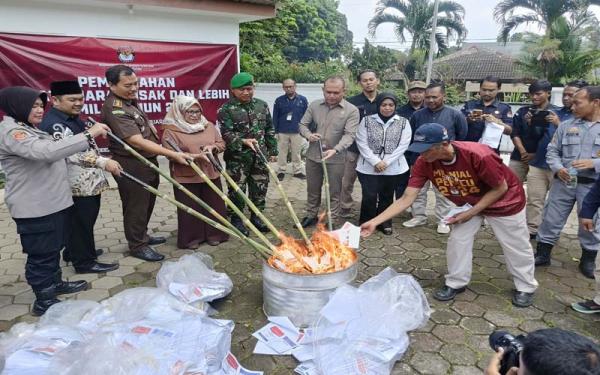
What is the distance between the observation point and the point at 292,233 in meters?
5.13

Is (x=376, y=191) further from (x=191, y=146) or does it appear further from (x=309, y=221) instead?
(x=191, y=146)

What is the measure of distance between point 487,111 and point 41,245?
483 centimetres

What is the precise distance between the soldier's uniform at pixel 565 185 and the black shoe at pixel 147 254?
12.9ft

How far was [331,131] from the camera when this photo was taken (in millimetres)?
4883

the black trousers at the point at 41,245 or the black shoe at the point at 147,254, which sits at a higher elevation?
the black trousers at the point at 41,245

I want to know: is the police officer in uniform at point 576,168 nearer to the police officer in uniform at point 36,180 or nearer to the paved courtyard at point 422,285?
the paved courtyard at point 422,285

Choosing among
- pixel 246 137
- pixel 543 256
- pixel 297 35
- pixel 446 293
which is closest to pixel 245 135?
pixel 246 137

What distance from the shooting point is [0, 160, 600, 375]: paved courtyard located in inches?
110

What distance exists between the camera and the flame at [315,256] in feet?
10.1

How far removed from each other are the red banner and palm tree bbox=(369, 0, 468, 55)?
15.9 metres

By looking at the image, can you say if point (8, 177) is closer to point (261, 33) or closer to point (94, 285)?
point (94, 285)

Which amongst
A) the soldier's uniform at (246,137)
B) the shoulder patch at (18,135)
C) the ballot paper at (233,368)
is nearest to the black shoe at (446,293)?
the ballot paper at (233,368)

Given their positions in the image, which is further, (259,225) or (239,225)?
(259,225)

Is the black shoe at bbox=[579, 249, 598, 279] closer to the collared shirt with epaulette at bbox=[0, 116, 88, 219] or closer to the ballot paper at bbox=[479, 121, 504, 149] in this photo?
the ballot paper at bbox=[479, 121, 504, 149]
